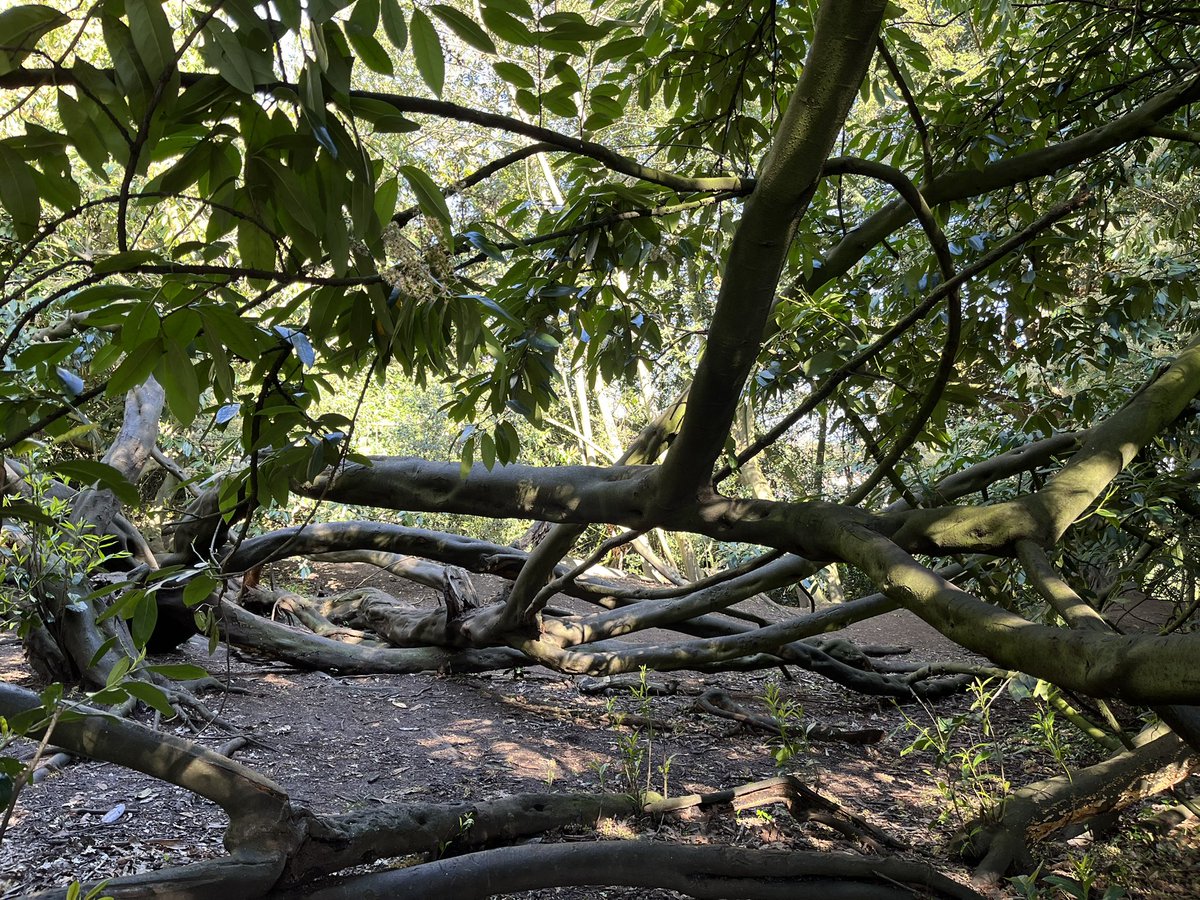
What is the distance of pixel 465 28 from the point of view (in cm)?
100

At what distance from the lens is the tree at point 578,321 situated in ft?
3.26

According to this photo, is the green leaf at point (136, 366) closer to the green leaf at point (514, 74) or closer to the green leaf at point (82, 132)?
the green leaf at point (82, 132)

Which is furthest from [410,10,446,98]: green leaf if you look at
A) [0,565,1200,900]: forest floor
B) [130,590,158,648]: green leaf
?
[0,565,1200,900]: forest floor

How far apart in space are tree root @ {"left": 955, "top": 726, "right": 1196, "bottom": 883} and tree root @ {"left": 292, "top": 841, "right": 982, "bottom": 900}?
0.50 m

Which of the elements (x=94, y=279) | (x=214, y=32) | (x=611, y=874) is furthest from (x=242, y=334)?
(x=611, y=874)

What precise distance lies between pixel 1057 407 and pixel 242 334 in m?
3.57

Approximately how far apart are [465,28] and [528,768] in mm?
3624

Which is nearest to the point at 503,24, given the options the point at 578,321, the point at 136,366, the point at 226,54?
the point at 226,54

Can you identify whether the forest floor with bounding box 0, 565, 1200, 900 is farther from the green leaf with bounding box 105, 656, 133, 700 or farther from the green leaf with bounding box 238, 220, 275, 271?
the green leaf with bounding box 238, 220, 275, 271

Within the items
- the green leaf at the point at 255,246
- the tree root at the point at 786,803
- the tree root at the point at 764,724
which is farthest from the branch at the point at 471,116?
the tree root at the point at 764,724

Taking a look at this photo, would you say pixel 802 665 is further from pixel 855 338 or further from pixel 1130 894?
pixel 855 338

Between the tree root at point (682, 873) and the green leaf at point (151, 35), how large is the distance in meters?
2.16

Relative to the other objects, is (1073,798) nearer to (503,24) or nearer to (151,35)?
(503,24)

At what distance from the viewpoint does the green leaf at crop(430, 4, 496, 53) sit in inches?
38.3
